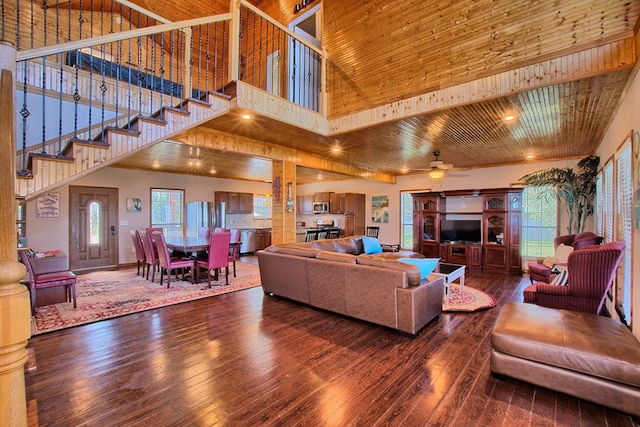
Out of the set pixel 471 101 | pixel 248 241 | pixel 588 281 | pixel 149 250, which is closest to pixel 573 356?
pixel 588 281

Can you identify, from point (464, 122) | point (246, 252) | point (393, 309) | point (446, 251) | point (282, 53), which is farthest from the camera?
point (246, 252)

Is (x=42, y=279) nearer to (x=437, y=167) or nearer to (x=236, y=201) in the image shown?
(x=236, y=201)

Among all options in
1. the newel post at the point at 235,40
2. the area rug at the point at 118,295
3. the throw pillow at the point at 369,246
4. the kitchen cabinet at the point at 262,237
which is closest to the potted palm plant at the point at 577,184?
the throw pillow at the point at 369,246

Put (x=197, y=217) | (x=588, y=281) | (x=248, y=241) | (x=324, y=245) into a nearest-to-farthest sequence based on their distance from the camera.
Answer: (x=588, y=281) < (x=324, y=245) < (x=197, y=217) < (x=248, y=241)

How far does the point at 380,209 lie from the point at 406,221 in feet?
3.11

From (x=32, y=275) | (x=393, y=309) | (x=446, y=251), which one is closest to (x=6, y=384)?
(x=393, y=309)

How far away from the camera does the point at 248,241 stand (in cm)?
990

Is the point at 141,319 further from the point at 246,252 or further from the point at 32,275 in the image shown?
the point at 246,252

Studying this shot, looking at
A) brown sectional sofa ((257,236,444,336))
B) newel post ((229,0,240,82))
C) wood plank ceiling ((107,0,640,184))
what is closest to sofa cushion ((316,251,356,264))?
brown sectional sofa ((257,236,444,336))

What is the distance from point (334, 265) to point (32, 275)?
392cm

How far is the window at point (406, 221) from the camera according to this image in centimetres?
920

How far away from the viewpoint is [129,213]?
785 centimetres

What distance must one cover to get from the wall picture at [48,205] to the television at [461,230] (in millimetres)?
9338

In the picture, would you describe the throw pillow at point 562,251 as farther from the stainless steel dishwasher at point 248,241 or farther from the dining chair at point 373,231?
the stainless steel dishwasher at point 248,241
